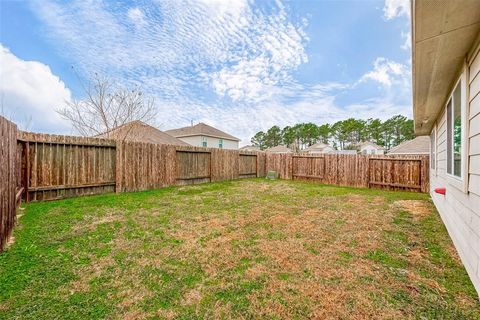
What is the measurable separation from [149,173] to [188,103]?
10071mm

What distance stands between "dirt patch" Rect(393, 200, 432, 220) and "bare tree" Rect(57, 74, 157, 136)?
12.4 metres

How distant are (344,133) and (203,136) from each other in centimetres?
3496

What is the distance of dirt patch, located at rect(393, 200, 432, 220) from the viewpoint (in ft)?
16.1

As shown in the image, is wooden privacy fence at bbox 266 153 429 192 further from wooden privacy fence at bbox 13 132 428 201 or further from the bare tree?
the bare tree

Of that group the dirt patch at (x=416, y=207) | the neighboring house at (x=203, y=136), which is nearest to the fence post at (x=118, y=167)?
the dirt patch at (x=416, y=207)

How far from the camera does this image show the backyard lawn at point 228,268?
1747 mm

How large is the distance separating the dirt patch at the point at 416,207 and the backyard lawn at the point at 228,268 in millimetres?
470

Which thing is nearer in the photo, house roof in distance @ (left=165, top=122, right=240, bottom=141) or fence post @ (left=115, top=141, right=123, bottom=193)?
fence post @ (left=115, top=141, right=123, bottom=193)

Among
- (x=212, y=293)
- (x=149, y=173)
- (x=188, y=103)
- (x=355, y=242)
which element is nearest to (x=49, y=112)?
(x=149, y=173)

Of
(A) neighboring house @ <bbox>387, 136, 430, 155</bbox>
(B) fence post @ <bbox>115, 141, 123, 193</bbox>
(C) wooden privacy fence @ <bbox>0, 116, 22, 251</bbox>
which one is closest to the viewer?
(C) wooden privacy fence @ <bbox>0, 116, 22, 251</bbox>

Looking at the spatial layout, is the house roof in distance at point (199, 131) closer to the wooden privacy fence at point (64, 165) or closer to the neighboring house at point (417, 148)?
the wooden privacy fence at point (64, 165)

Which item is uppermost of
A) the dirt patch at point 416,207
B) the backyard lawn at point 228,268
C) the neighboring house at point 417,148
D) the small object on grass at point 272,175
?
the neighboring house at point 417,148

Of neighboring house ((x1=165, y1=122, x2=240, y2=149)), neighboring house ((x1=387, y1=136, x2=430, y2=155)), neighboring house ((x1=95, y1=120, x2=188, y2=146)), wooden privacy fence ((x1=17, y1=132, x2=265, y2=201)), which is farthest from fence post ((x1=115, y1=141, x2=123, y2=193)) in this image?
neighboring house ((x1=387, y1=136, x2=430, y2=155))

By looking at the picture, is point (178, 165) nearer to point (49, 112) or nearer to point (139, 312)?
point (49, 112)
